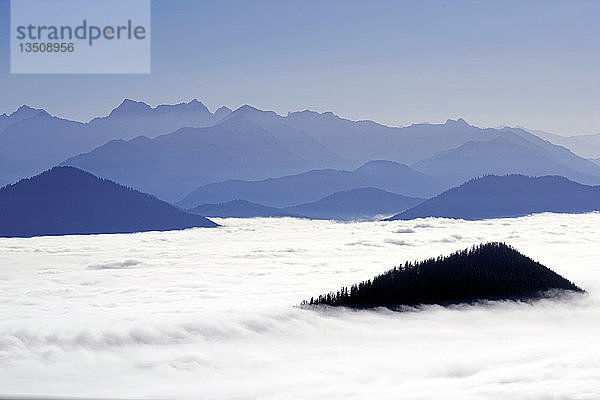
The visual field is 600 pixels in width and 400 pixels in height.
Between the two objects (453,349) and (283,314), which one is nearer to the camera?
(453,349)

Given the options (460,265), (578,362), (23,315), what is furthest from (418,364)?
(23,315)

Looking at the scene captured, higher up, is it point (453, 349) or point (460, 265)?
point (460, 265)

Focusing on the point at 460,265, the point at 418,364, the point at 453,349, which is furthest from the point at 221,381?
the point at 460,265

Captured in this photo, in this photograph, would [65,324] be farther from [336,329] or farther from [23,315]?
[336,329]

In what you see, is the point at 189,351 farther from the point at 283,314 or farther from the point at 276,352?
the point at 283,314

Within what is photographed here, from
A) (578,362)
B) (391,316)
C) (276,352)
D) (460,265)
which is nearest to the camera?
(578,362)

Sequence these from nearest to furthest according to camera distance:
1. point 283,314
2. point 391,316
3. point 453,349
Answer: point 453,349
point 283,314
point 391,316
